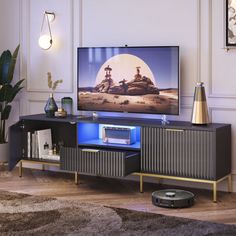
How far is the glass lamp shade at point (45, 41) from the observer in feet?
16.5

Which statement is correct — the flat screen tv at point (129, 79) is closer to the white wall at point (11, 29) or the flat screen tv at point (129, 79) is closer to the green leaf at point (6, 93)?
the green leaf at point (6, 93)

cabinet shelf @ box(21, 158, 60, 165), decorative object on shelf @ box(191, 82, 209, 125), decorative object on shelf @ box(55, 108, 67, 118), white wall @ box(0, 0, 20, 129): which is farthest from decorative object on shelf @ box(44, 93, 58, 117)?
decorative object on shelf @ box(191, 82, 209, 125)

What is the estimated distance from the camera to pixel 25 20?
17.3 feet

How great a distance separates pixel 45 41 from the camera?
504 centimetres

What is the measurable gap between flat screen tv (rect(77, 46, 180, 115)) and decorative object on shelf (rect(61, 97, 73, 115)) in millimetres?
140

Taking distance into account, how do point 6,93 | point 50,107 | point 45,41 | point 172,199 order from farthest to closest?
point 6,93 → point 45,41 → point 50,107 → point 172,199

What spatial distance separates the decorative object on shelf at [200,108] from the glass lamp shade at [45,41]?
163 cm

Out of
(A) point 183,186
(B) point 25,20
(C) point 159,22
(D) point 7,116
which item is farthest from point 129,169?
(B) point 25,20

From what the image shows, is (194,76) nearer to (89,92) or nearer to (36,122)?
(89,92)

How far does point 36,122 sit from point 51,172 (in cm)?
52

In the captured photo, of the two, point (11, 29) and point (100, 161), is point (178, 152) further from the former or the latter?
point (11, 29)

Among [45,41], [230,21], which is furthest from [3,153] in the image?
[230,21]

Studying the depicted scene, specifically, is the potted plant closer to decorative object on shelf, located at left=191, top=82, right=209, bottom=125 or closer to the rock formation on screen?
the rock formation on screen

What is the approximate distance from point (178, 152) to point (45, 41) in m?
1.79
